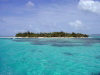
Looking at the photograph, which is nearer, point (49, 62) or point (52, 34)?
point (49, 62)

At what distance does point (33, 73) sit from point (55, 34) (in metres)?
81.2

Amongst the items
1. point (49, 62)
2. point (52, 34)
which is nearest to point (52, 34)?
point (52, 34)

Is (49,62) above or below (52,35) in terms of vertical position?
below

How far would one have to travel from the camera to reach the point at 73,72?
823 cm

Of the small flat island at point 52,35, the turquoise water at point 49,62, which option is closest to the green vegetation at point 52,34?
the small flat island at point 52,35

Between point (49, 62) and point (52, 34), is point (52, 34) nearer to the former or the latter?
point (52, 34)

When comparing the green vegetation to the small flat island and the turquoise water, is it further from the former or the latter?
the turquoise water

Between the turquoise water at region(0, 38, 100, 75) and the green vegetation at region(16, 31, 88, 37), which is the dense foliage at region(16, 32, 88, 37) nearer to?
the green vegetation at region(16, 31, 88, 37)

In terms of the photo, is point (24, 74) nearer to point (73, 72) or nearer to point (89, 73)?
point (73, 72)

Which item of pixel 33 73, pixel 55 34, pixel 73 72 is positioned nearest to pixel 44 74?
pixel 33 73

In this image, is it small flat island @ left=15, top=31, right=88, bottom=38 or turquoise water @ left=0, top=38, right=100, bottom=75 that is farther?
small flat island @ left=15, top=31, right=88, bottom=38

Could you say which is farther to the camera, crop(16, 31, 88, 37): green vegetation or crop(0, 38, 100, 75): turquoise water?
crop(16, 31, 88, 37): green vegetation

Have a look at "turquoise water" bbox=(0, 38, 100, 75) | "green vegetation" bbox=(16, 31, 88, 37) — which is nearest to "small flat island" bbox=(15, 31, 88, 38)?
"green vegetation" bbox=(16, 31, 88, 37)

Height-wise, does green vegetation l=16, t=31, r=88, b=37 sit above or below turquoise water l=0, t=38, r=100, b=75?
above
